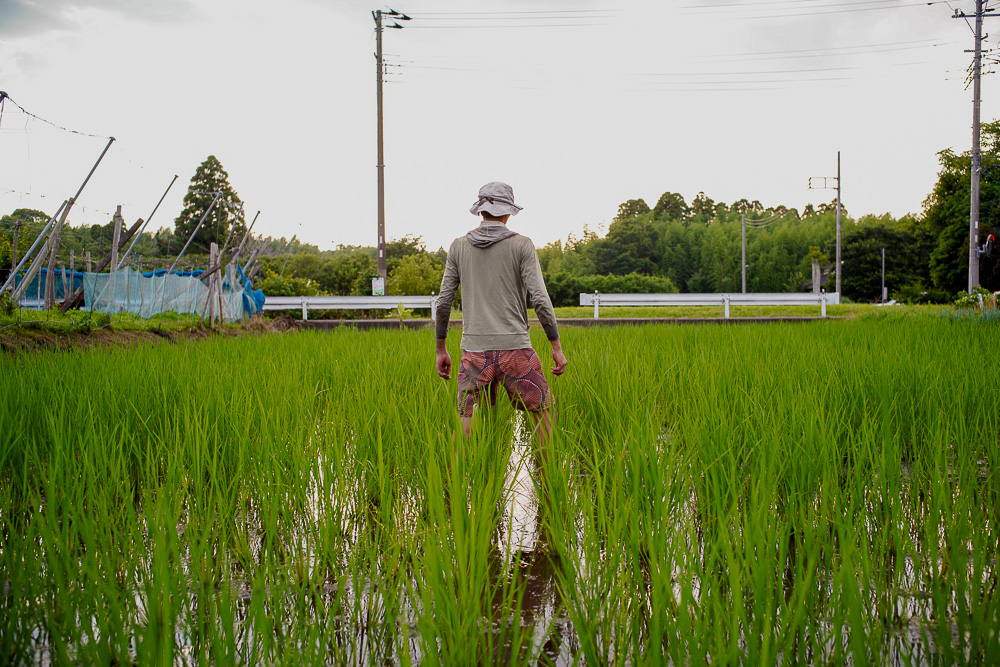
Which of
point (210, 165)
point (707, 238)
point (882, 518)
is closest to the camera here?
point (882, 518)

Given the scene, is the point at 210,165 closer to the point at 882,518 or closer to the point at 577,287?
the point at 577,287

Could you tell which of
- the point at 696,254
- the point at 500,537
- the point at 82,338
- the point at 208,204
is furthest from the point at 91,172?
the point at 696,254

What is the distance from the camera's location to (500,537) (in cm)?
194

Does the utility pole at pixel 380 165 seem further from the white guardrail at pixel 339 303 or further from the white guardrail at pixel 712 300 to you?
the white guardrail at pixel 712 300

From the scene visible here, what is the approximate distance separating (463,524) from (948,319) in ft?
27.7

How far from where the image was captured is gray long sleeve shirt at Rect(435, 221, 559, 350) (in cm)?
248

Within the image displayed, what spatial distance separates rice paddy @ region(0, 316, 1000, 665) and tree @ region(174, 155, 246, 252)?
130 ft

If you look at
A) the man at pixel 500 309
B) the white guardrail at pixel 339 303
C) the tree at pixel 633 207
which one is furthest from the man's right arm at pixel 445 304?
the tree at pixel 633 207

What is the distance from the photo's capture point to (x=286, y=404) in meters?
2.85

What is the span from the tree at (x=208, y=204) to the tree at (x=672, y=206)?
42520mm

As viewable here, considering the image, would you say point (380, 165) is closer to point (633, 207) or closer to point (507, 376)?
point (507, 376)

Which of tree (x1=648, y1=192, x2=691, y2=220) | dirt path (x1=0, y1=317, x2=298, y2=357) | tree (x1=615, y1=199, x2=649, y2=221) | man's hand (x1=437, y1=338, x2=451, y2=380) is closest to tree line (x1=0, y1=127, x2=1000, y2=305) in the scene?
dirt path (x1=0, y1=317, x2=298, y2=357)

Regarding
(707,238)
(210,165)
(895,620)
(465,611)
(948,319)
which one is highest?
(210,165)

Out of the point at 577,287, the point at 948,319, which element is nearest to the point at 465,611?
the point at 948,319
